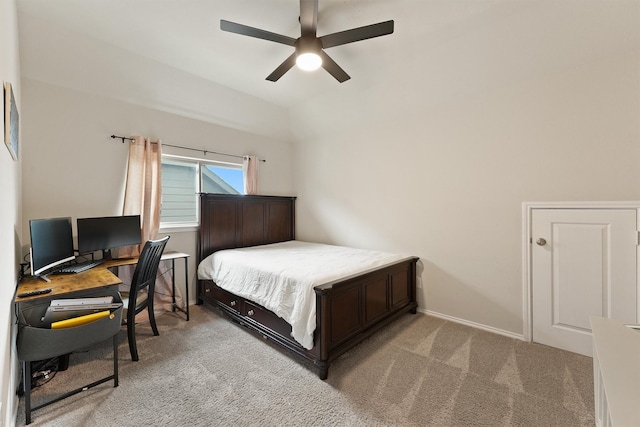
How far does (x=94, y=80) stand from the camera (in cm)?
265

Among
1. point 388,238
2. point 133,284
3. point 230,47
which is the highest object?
point 230,47

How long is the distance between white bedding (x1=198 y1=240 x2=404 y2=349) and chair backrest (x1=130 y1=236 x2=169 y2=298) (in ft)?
2.43

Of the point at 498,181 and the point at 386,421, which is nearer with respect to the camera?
the point at 386,421

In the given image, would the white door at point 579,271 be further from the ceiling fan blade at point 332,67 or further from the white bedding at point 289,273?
the ceiling fan blade at point 332,67

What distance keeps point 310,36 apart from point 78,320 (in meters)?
2.63

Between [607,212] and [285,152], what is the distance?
13.5ft

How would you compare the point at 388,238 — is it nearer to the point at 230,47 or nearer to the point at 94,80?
the point at 230,47

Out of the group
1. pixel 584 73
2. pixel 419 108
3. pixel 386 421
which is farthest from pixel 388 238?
pixel 584 73

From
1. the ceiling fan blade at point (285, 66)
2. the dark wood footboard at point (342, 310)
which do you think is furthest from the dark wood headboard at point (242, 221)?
the ceiling fan blade at point (285, 66)

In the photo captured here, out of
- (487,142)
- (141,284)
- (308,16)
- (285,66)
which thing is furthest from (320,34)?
(141,284)

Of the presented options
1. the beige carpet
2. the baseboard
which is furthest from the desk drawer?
the baseboard

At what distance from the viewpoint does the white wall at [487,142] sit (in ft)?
6.93

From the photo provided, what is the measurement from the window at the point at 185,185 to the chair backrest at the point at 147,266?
42.0 inches

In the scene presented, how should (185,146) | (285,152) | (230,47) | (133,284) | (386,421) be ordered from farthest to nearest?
(285,152)
(185,146)
(230,47)
(133,284)
(386,421)
